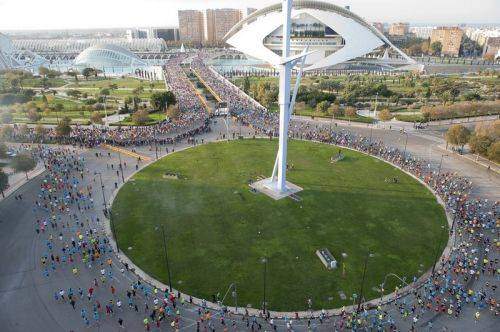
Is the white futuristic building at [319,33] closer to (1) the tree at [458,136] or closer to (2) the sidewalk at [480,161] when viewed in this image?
(1) the tree at [458,136]

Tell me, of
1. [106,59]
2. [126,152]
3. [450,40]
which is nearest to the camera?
[126,152]

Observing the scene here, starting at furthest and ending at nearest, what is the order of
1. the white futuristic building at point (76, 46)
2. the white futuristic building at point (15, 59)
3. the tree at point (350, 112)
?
the white futuristic building at point (76, 46), the white futuristic building at point (15, 59), the tree at point (350, 112)

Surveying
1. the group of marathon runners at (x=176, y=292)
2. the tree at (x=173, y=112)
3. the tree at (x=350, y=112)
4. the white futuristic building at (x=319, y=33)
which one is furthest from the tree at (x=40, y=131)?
the white futuristic building at (x=319, y=33)

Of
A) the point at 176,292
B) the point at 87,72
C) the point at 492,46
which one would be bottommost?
the point at 176,292

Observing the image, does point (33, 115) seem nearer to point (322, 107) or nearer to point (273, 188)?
point (273, 188)

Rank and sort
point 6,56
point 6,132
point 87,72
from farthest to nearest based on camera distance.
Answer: point 6,56
point 87,72
point 6,132

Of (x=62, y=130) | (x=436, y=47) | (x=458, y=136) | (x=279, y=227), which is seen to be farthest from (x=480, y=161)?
(x=436, y=47)
